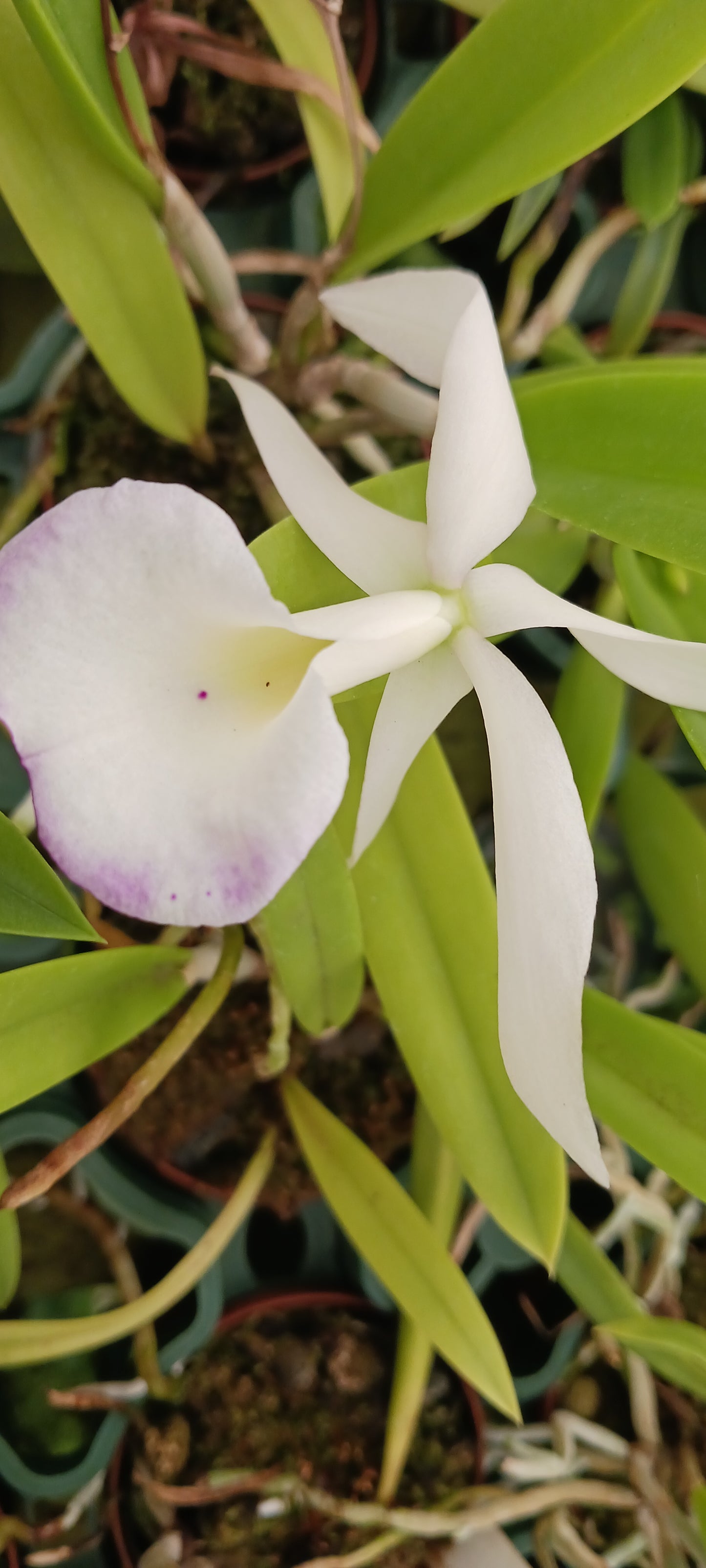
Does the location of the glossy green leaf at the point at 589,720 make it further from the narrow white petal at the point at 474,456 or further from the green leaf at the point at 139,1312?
the green leaf at the point at 139,1312

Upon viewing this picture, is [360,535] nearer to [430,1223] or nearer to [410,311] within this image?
[410,311]

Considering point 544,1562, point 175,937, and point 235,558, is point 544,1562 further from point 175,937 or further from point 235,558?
point 235,558

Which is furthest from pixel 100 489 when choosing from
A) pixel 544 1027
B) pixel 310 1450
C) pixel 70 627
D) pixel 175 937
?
pixel 310 1450

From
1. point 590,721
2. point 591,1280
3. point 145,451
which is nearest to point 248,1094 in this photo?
point 591,1280

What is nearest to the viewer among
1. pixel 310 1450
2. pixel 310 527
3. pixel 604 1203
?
pixel 310 527

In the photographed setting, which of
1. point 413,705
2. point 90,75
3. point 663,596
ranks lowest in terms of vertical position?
point 663,596

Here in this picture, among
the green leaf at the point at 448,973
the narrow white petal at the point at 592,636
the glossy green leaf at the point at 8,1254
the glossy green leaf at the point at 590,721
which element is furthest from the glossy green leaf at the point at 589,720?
the glossy green leaf at the point at 8,1254
